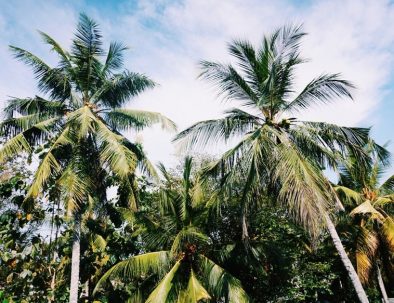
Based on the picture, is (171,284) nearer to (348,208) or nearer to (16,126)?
(16,126)

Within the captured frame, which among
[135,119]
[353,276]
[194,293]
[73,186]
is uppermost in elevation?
[135,119]

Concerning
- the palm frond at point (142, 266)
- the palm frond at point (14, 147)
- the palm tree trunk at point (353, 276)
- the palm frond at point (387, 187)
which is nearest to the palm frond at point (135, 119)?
the palm frond at point (14, 147)

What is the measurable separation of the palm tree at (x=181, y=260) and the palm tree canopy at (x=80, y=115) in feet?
4.60

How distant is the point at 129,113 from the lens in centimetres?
1160

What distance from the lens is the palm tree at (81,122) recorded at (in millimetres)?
9969

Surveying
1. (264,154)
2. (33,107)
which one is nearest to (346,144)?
(264,154)

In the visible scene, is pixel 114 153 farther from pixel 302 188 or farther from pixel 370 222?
pixel 370 222

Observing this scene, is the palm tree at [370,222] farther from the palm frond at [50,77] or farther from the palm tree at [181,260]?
the palm frond at [50,77]

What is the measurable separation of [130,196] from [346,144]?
6.45 metres

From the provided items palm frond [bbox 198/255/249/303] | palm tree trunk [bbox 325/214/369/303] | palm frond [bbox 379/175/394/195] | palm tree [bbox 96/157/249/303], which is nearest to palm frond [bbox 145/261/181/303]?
palm tree [bbox 96/157/249/303]

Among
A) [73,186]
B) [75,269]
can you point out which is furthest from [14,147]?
[75,269]

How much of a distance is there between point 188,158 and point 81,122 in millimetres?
3850

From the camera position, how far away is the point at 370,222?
14008 mm

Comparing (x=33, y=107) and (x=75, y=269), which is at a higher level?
(x=33, y=107)
